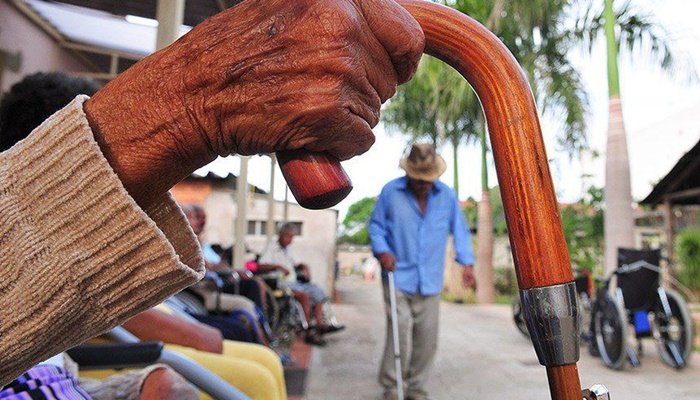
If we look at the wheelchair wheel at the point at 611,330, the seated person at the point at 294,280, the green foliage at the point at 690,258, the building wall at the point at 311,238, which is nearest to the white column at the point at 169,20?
the seated person at the point at 294,280

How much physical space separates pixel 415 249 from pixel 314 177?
136 inches

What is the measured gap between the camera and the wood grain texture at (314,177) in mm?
513

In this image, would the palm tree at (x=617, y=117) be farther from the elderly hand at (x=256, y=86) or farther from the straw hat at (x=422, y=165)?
the elderly hand at (x=256, y=86)

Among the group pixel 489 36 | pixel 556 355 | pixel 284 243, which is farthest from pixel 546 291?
pixel 284 243

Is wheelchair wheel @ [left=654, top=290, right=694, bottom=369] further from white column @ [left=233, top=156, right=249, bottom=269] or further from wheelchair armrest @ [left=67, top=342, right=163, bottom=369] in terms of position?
wheelchair armrest @ [left=67, top=342, right=163, bottom=369]

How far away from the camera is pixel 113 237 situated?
19.8 inches

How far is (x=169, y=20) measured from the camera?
8.81ft

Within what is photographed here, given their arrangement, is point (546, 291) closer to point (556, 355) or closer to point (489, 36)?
point (556, 355)

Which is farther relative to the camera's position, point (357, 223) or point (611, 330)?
point (357, 223)

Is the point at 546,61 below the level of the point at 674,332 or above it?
above

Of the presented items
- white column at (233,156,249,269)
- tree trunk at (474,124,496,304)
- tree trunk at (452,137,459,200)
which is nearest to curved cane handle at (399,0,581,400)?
white column at (233,156,249,269)

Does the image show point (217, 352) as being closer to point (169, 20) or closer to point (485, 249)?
point (169, 20)

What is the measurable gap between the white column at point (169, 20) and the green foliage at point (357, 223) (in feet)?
129

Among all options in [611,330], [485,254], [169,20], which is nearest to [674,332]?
[611,330]
